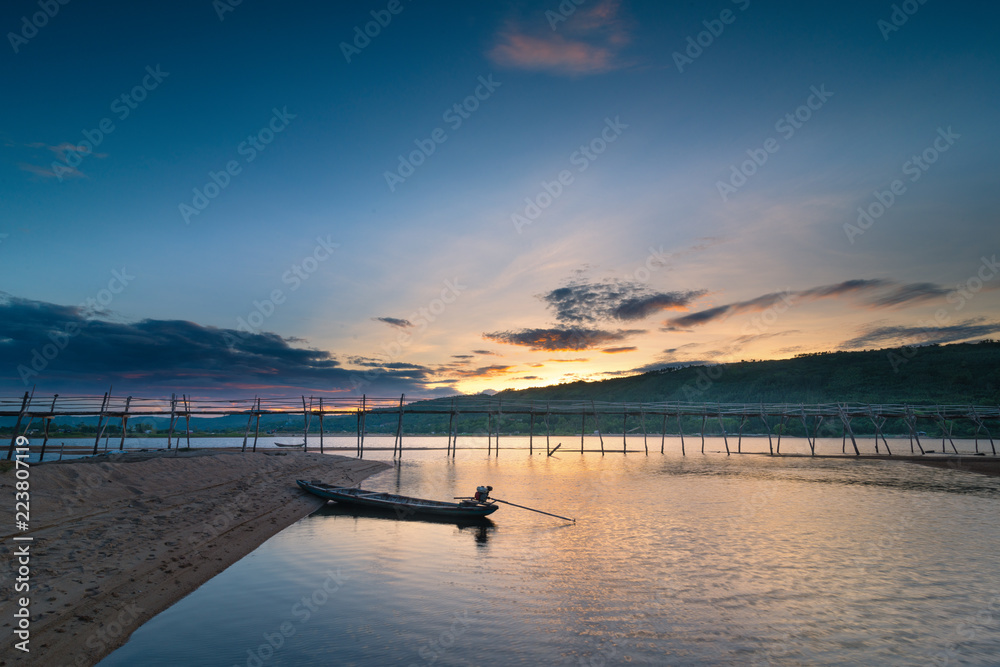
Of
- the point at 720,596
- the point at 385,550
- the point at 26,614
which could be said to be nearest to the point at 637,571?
the point at 720,596

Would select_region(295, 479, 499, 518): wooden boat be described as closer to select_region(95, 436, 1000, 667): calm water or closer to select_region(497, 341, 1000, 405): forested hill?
select_region(95, 436, 1000, 667): calm water

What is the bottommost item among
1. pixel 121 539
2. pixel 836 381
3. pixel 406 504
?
pixel 406 504

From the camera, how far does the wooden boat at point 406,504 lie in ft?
68.6

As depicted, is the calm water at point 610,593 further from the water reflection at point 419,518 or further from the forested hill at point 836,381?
the forested hill at point 836,381

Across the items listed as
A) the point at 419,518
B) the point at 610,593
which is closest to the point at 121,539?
the point at 419,518

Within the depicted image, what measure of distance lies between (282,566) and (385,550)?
3428 mm

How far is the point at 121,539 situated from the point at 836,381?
155011 millimetres

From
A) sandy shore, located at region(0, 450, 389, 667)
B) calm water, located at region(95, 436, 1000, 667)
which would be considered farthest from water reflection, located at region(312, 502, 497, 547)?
sandy shore, located at region(0, 450, 389, 667)

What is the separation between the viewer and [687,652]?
9.28m

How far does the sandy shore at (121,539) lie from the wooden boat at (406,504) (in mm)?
1557

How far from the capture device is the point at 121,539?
44.5ft

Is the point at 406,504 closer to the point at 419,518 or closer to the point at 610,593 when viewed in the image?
the point at 419,518

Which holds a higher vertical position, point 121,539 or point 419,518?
point 121,539

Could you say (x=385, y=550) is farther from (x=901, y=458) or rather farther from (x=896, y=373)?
(x=896, y=373)
